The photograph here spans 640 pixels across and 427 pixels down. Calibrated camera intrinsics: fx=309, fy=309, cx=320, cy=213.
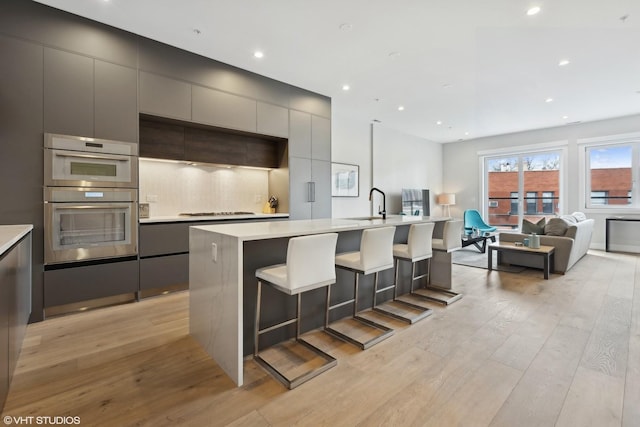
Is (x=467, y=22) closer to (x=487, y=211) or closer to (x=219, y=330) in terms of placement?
(x=219, y=330)

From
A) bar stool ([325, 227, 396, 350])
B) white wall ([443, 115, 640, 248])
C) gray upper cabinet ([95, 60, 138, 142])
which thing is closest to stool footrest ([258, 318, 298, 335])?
bar stool ([325, 227, 396, 350])

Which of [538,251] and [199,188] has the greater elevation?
[199,188]

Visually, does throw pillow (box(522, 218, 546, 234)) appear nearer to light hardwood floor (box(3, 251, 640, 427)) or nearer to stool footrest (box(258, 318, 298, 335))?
light hardwood floor (box(3, 251, 640, 427))

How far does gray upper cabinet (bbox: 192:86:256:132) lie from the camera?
3.87 meters

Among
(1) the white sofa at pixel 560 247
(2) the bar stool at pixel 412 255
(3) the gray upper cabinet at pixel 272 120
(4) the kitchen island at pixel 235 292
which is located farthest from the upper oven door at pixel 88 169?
(1) the white sofa at pixel 560 247

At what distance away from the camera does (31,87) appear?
2.81 metres

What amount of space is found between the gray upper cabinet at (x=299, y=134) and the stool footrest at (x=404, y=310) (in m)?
2.76

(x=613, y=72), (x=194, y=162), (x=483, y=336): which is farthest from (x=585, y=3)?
(x=194, y=162)

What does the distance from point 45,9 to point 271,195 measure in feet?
10.8

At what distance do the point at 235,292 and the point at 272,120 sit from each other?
10.8 ft

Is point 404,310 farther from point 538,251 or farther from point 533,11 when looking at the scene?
point 533,11

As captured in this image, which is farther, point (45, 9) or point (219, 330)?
point (45, 9)

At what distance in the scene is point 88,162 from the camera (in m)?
3.09

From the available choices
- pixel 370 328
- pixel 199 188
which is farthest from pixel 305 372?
pixel 199 188
